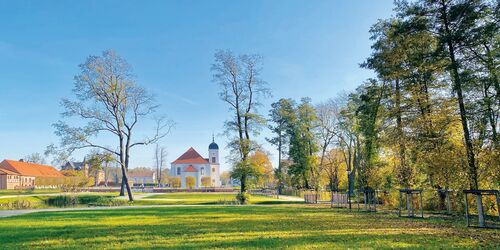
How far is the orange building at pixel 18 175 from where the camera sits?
59.3 meters

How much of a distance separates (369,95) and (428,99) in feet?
15.3

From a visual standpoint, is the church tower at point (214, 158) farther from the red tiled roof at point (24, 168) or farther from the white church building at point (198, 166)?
the red tiled roof at point (24, 168)

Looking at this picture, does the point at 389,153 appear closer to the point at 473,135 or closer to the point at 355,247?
the point at 473,135

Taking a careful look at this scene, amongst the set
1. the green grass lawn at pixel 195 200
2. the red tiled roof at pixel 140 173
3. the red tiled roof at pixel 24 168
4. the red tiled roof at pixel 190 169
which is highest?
the red tiled roof at pixel 24 168

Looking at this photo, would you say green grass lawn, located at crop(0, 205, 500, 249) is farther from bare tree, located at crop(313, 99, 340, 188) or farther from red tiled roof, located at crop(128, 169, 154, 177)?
red tiled roof, located at crop(128, 169, 154, 177)

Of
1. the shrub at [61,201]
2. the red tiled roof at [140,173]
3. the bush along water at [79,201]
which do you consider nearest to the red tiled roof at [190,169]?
the bush along water at [79,201]

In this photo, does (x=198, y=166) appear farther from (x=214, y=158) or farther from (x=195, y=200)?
(x=195, y=200)

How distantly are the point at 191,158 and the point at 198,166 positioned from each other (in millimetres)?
3056

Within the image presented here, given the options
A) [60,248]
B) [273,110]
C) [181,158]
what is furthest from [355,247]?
[181,158]

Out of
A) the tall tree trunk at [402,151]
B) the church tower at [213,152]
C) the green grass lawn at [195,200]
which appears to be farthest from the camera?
the church tower at [213,152]

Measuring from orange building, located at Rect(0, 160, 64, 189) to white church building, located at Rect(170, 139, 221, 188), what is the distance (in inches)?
901

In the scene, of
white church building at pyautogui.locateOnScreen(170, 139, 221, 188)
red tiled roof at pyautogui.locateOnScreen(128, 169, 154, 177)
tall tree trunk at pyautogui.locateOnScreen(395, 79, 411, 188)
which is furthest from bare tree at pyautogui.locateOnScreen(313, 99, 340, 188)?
red tiled roof at pyautogui.locateOnScreen(128, 169, 154, 177)

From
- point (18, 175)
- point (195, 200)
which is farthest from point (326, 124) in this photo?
point (18, 175)

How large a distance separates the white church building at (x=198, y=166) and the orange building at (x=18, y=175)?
22.9m
